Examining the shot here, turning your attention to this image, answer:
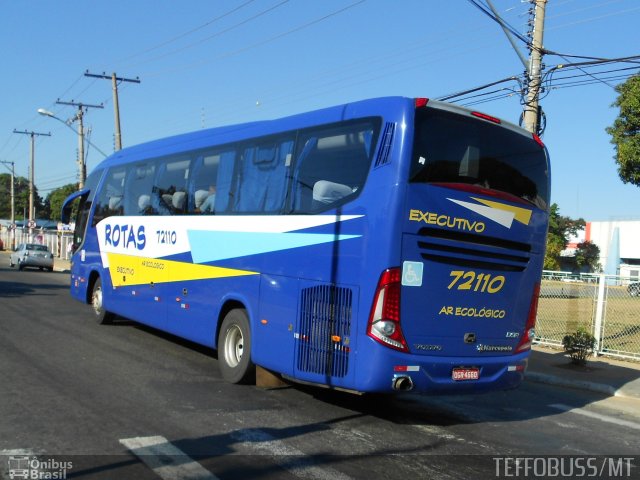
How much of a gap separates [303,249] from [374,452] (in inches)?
101

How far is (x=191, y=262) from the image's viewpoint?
33.0 ft

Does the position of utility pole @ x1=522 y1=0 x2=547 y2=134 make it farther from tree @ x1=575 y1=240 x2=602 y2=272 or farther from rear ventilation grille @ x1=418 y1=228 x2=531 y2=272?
tree @ x1=575 y1=240 x2=602 y2=272

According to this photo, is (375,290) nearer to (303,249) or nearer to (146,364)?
(303,249)

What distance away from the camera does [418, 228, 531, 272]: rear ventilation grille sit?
6680 mm

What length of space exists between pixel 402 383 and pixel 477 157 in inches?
106

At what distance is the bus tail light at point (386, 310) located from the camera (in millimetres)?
6402

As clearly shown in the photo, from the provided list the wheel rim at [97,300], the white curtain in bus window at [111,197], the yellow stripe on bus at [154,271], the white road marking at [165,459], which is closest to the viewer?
the white road marking at [165,459]

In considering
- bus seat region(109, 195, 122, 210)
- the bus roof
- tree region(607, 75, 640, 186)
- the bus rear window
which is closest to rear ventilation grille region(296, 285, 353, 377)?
the bus rear window

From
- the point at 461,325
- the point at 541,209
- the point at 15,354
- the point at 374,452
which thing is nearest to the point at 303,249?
the point at 461,325

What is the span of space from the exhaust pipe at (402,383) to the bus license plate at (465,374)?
0.63 metres

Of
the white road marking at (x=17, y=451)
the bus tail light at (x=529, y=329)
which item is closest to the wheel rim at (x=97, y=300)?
the white road marking at (x=17, y=451)

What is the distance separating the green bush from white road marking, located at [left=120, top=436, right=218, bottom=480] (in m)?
9.10

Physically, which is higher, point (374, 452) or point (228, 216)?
point (228, 216)

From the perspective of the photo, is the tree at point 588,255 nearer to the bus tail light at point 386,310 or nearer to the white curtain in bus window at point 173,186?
the white curtain in bus window at point 173,186
